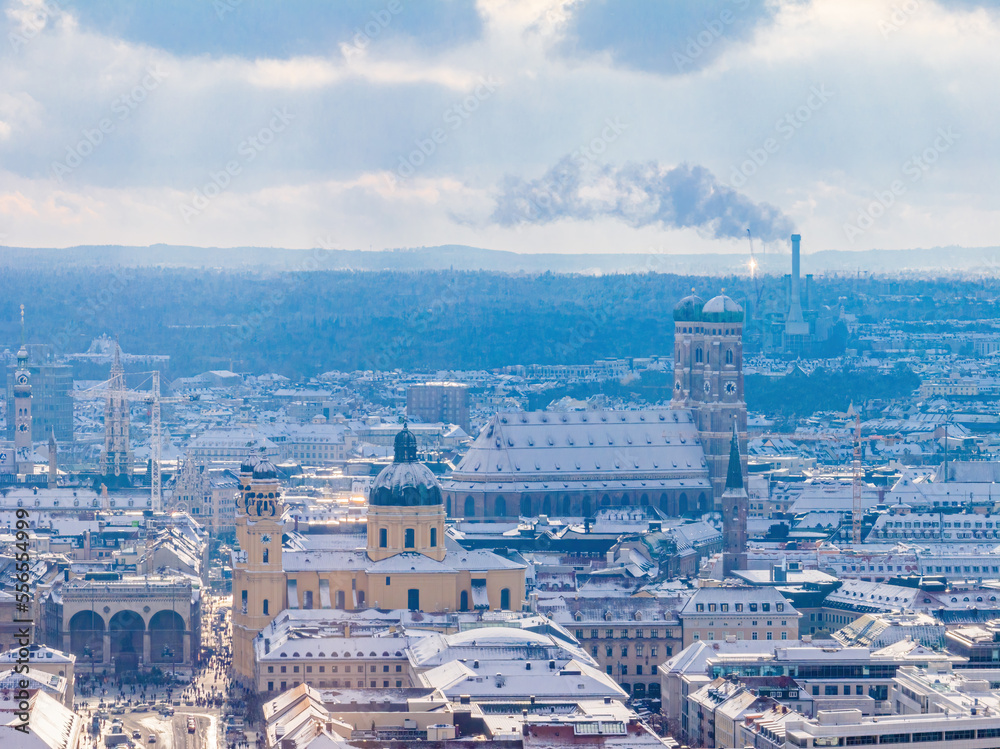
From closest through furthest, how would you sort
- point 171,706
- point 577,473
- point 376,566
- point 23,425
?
point 171,706 → point 376,566 → point 577,473 → point 23,425

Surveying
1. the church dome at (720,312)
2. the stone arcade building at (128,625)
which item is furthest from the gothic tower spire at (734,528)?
the church dome at (720,312)

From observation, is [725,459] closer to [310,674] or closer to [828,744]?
[310,674]

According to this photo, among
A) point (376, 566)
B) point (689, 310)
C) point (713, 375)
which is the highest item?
point (689, 310)

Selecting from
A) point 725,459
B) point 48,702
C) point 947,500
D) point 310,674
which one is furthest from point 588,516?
point 48,702

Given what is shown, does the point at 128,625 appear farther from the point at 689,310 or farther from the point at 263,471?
the point at 689,310

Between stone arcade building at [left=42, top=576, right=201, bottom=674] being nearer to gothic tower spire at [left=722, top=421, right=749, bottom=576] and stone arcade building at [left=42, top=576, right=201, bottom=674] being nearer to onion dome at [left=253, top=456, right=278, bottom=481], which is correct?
onion dome at [left=253, top=456, right=278, bottom=481]

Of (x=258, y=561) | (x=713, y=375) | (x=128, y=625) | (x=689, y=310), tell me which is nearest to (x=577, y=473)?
(x=713, y=375)
